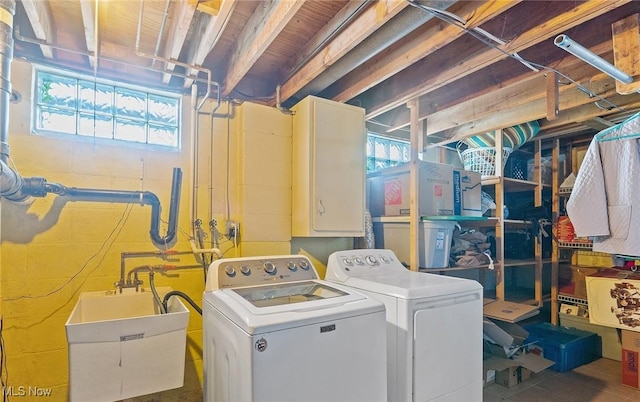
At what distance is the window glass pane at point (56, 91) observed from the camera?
6.70ft

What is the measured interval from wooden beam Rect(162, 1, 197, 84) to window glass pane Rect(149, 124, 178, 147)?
32cm

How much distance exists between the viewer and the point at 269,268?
83.2 inches

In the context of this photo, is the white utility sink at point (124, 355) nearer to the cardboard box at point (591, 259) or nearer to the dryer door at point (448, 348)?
the dryer door at point (448, 348)

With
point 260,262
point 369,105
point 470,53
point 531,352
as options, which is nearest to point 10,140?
point 260,262

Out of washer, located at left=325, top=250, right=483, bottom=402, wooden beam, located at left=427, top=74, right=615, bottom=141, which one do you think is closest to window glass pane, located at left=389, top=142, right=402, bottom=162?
wooden beam, located at left=427, top=74, right=615, bottom=141

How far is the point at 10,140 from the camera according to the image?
190 centimetres

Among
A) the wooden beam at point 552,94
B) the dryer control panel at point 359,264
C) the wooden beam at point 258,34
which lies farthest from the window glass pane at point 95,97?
the wooden beam at point 552,94

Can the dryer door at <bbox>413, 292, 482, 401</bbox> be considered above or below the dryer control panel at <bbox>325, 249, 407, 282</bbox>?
below

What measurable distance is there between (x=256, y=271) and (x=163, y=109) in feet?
4.45

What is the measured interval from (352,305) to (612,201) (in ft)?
6.79

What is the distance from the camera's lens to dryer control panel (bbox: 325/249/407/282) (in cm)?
230

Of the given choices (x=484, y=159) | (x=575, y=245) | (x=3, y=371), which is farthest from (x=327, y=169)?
(x=575, y=245)

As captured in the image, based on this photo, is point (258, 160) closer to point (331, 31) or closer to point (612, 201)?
point (331, 31)

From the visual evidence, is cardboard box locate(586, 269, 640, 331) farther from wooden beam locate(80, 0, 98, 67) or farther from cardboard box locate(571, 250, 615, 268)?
wooden beam locate(80, 0, 98, 67)
